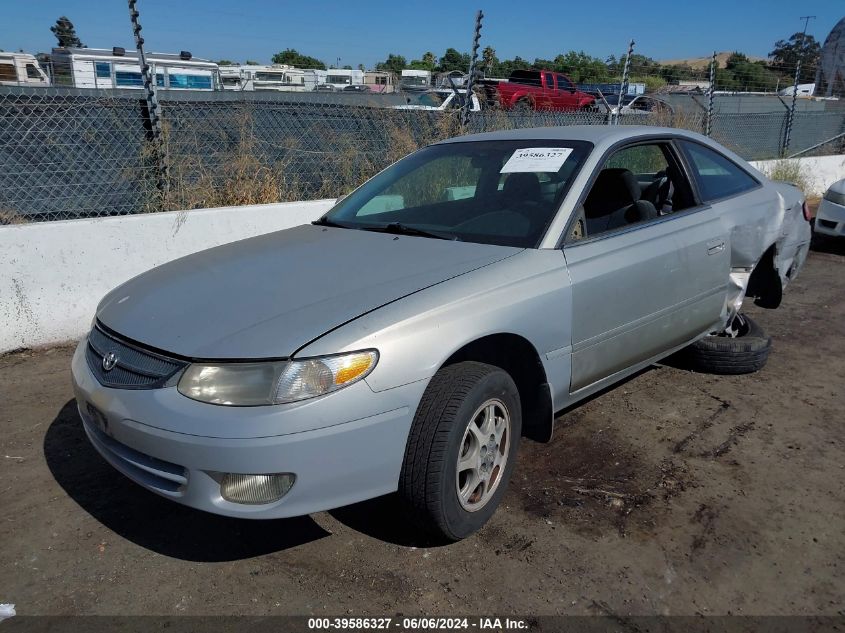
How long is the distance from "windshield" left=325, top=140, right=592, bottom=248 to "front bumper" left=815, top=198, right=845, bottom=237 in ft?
19.5

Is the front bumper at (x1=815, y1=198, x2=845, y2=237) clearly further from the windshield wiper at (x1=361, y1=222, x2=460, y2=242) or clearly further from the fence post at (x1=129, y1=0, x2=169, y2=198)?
Result: the fence post at (x1=129, y1=0, x2=169, y2=198)

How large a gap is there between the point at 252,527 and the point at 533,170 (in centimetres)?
214

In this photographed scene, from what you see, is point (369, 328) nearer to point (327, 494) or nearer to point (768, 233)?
point (327, 494)

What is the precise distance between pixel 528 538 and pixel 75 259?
3959 millimetres

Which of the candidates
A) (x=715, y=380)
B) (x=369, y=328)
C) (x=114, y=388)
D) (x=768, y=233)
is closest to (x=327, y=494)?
(x=369, y=328)

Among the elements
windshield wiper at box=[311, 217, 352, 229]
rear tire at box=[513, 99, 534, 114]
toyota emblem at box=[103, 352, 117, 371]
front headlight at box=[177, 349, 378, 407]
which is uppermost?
rear tire at box=[513, 99, 534, 114]

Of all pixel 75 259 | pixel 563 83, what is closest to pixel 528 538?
pixel 75 259

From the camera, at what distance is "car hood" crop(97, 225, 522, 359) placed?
→ 94.8 inches

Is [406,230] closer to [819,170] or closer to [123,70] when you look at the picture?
[819,170]

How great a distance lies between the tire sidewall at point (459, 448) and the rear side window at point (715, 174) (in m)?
2.04

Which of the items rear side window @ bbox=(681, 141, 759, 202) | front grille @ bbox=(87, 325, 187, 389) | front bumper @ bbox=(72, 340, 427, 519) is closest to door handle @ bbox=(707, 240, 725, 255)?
rear side window @ bbox=(681, 141, 759, 202)

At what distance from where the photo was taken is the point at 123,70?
15922 mm

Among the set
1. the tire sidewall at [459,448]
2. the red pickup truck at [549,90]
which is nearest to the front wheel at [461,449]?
the tire sidewall at [459,448]

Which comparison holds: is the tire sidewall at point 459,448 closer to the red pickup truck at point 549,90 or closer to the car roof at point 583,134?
the car roof at point 583,134
